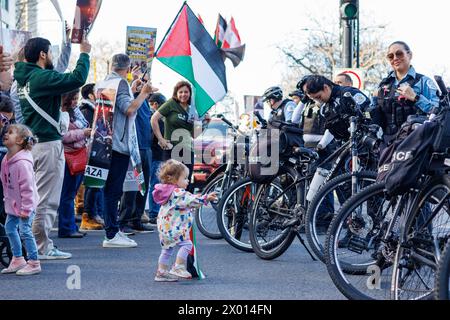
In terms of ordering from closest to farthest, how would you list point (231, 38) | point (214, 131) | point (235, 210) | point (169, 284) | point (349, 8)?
1. point (169, 284)
2. point (235, 210)
3. point (231, 38)
4. point (349, 8)
5. point (214, 131)

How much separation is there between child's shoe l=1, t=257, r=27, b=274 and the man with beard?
86 cm

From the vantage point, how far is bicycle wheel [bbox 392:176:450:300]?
5.01 m

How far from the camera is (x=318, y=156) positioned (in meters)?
7.95

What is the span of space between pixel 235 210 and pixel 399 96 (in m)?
2.45

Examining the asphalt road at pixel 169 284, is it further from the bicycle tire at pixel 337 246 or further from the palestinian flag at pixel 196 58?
the palestinian flag at pixel 196 58

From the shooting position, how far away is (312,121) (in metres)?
9.38

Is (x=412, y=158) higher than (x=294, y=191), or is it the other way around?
(x=412, y=158)

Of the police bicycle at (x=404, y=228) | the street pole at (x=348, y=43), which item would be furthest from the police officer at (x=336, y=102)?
the street pole at (x=348, y=43)

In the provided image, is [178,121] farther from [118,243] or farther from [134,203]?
[118,243]

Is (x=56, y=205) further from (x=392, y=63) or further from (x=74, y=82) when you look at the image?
(x=392, y=63)

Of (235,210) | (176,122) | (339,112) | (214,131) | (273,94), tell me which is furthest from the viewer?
(214,131)

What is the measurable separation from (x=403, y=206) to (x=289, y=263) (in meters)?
2.55

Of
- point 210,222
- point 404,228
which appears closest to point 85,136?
point 210,222

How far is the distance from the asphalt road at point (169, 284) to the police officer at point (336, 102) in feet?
4.17
